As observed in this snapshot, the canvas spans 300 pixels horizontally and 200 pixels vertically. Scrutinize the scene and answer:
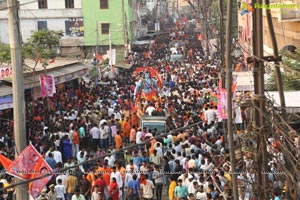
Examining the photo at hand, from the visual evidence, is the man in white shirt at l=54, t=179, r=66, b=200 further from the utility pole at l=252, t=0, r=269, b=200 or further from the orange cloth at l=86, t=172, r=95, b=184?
the utility pole at l=252, t=0, r=269, b=200

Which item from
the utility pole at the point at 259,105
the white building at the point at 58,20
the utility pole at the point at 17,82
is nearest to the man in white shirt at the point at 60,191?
the utility pole at the point at 17,82

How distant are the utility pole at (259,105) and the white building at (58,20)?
3967cm

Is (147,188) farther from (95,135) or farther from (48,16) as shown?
(48,16)

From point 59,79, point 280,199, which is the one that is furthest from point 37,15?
point 280,199

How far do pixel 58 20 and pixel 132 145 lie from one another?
40.5 metres

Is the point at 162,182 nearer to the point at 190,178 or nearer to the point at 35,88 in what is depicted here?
the point at 190,178

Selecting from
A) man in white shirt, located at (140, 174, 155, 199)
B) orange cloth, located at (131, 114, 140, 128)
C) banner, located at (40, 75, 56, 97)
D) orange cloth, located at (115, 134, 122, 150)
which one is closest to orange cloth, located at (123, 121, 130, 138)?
orange cloth, located at (131, 114, 140, 128)

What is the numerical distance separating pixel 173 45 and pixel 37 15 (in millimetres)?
11989

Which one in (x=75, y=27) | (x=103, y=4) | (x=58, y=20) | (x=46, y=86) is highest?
(x=103, y=4)

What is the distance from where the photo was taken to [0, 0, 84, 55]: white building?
149 feet

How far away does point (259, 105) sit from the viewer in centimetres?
599

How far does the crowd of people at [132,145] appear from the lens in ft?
35.4

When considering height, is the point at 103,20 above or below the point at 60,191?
above

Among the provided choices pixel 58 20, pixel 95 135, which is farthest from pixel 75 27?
pixel 95 135
